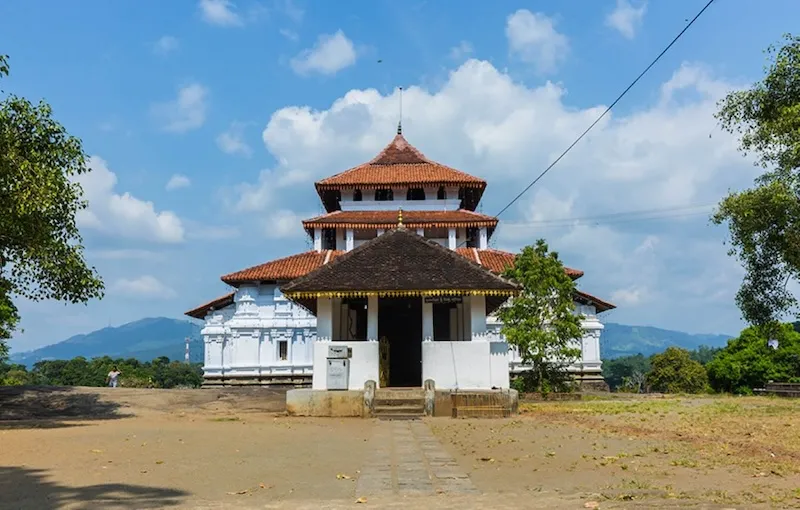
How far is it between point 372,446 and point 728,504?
6171mm

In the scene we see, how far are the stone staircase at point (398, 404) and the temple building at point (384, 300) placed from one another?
747mm

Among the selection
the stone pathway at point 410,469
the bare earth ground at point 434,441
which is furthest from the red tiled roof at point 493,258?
the stone pathway at point 410,469

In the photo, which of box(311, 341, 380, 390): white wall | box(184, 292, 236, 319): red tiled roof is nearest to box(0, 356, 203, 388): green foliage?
box(184, 292, 236, 319): red tiled roof

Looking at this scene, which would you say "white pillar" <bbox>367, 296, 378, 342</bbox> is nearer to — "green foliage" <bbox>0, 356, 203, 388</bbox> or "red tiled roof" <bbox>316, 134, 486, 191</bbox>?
"red tiled roof" <bbox>316, 134, 486, 191</bbox>

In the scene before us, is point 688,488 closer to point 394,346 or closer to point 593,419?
point 593,419

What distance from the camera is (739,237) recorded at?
A: 764 inches

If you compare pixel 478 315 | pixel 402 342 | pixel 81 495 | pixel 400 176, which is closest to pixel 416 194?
pixel 400 176

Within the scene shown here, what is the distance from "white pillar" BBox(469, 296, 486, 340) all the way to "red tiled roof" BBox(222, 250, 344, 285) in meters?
16.9

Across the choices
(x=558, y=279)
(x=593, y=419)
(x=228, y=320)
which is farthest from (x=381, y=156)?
(x=593, y=419)

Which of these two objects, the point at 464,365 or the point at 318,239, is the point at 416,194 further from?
the point at 464,365

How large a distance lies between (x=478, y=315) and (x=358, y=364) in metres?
3.44

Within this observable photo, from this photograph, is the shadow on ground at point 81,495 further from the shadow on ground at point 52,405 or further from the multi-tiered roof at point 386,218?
the multi-tiered roof at point 386,218

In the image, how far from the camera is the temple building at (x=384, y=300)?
1794 centimetres

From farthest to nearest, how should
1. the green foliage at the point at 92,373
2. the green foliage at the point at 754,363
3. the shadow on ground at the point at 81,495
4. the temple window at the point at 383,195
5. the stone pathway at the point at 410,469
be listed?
1. the green foliage at the point at 92,373
2. the temple window at the point at 383,195
3. the green foliage at the point at 754,363
4. the stone pathway at the point at 410,469
5. the shadow on ground at the point at 81,495
